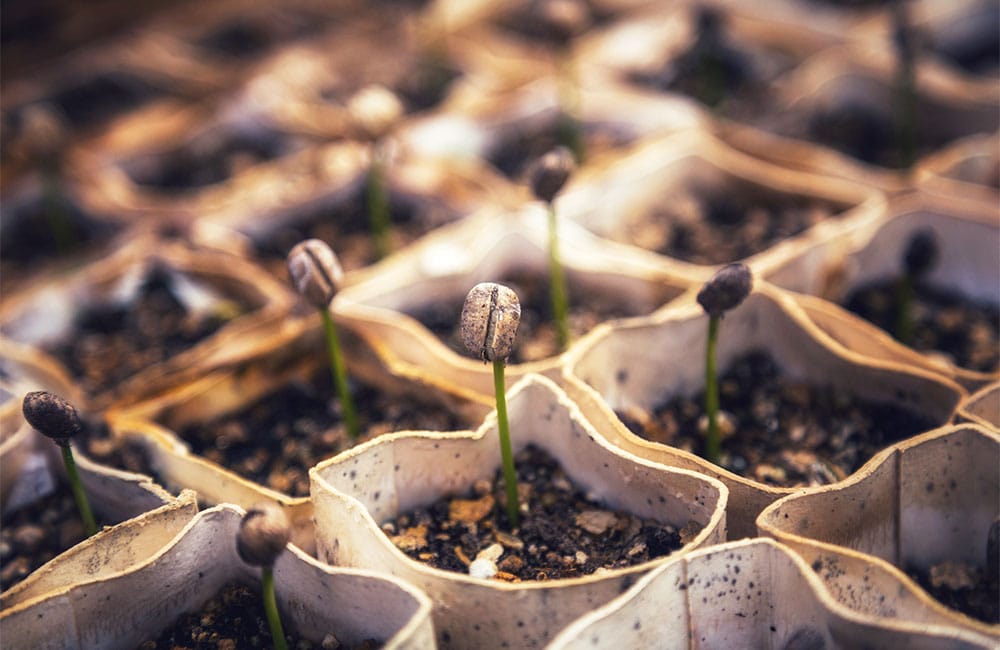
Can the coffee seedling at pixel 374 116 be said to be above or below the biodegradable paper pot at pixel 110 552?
above

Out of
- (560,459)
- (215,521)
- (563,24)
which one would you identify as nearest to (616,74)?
(563,24)

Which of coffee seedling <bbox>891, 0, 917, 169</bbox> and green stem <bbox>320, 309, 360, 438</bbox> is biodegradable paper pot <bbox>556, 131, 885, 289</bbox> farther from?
green stem <bbox>320, 309, 360, 438</bbox>

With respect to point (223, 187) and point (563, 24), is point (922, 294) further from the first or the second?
point (223, 187)

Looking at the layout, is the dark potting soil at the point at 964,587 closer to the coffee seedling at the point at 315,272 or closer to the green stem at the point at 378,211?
the coffee seedling at the point at 315,272

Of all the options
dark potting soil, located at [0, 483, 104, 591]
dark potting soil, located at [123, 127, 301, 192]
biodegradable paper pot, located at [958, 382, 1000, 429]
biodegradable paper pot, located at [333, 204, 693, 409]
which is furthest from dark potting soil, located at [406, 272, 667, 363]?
dark potting soil, located at [123, 127, 301, 192]

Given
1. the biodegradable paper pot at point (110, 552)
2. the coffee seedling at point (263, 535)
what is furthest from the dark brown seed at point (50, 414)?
the coffee seedling at point (263, 535)
